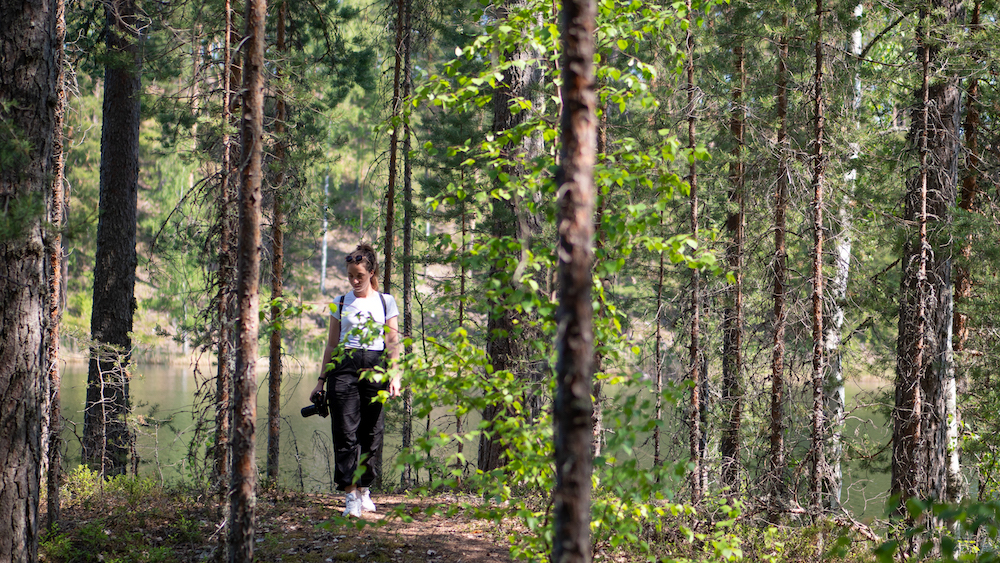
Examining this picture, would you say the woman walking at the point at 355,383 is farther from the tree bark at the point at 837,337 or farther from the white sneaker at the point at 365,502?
the tree bark at the point at 837,337

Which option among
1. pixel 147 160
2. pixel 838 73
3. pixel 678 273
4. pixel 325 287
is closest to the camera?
pixel 838 73

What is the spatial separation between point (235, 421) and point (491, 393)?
1809 millimetres

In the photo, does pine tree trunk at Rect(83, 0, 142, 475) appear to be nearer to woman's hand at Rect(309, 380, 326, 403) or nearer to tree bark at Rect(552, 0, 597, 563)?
woman's hand at Rect(309, 380, 326, 403)

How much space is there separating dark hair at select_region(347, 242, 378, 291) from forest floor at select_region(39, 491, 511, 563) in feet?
6.04

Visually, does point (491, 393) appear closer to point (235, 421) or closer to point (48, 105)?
point (235, 421)

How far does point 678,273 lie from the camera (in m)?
14.6

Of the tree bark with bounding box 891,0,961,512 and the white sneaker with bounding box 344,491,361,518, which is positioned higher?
the tree bark with bounding box 891,0,961,512

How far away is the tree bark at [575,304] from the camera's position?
2018 millimetres

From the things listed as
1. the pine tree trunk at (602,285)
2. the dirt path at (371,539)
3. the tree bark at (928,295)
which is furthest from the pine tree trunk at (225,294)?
the tree bark at (928,295)

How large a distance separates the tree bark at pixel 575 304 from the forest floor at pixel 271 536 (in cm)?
250

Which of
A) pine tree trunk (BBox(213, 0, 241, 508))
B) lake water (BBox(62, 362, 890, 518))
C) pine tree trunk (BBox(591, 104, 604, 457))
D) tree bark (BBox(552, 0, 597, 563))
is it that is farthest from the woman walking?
tree bark (BBox(552, 0, 597, 563))

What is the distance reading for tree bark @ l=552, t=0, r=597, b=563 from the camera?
2.02m

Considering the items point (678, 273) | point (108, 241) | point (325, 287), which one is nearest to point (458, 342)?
point (108, 241)

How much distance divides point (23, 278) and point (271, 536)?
104 inches
